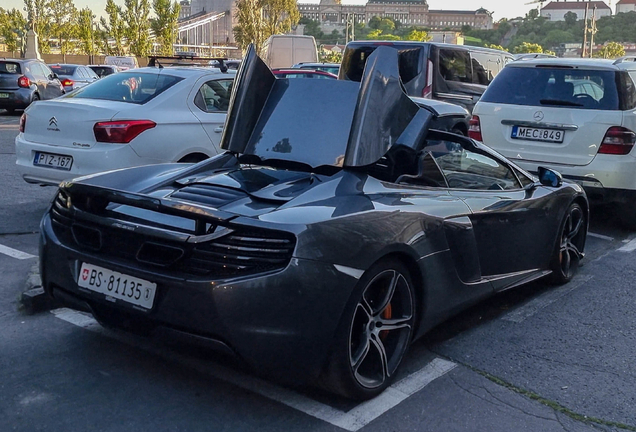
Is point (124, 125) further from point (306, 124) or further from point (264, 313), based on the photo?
point (264, 313)

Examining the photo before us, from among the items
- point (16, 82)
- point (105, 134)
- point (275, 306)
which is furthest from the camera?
point (16, 82)

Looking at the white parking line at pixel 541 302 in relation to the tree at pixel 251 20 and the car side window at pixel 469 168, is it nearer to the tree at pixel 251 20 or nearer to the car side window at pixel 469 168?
the car side window at pixel 469 168

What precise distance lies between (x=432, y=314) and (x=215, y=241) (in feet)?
4.51

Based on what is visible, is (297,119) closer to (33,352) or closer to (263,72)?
(263,72)

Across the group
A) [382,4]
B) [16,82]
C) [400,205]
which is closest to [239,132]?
[400,205]

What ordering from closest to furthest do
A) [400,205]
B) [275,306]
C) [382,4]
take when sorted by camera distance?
1. [275,306]
2. [400,205]
3. [382,4]

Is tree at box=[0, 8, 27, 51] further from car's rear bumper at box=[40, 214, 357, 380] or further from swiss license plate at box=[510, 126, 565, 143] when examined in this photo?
car's rear bumper at box=[40, 214, 357, 380]

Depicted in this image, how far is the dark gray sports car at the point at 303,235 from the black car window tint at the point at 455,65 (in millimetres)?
6897

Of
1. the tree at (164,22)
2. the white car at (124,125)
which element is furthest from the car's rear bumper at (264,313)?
the tree at (164,22)

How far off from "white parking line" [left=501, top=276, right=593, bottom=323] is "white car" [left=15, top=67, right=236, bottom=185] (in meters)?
3.59

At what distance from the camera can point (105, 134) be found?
22.4 ft

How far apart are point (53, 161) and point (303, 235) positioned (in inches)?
179

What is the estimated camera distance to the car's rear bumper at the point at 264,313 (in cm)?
318

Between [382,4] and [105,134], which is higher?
[382,4]
